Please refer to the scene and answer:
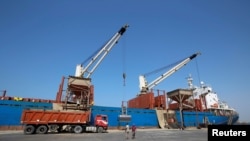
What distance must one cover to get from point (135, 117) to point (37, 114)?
2579 centimetres

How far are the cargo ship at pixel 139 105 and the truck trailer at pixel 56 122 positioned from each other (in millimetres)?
9515

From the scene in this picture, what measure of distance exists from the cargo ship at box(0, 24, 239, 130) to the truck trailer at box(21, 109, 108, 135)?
31.2 ft

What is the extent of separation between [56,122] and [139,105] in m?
34.9

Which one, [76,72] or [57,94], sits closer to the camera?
[57,94]

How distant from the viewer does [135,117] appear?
4612 centimetres

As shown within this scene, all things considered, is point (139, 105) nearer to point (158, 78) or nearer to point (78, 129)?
point (158, 78)

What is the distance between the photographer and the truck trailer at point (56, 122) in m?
25.2

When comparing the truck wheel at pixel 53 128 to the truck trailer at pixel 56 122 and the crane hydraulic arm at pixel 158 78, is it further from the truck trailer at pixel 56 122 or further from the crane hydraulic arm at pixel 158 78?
the crane hydraulic arm at pixel 158 78

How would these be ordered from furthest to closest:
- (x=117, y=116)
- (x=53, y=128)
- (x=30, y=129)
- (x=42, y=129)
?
A: (x=117, y=116), (x=53, y=128), (x=42, y=129), (x=30, y=129)

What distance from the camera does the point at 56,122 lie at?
26969 millimetres

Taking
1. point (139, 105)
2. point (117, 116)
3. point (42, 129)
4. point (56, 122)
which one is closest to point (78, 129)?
point (56, 122)

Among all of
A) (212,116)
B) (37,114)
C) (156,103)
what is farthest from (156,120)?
(37,114)

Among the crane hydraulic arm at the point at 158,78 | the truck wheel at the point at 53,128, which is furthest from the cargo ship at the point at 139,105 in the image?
the truck wheel at the point at 53,128

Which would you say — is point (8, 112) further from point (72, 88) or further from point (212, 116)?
point (212, 116)
